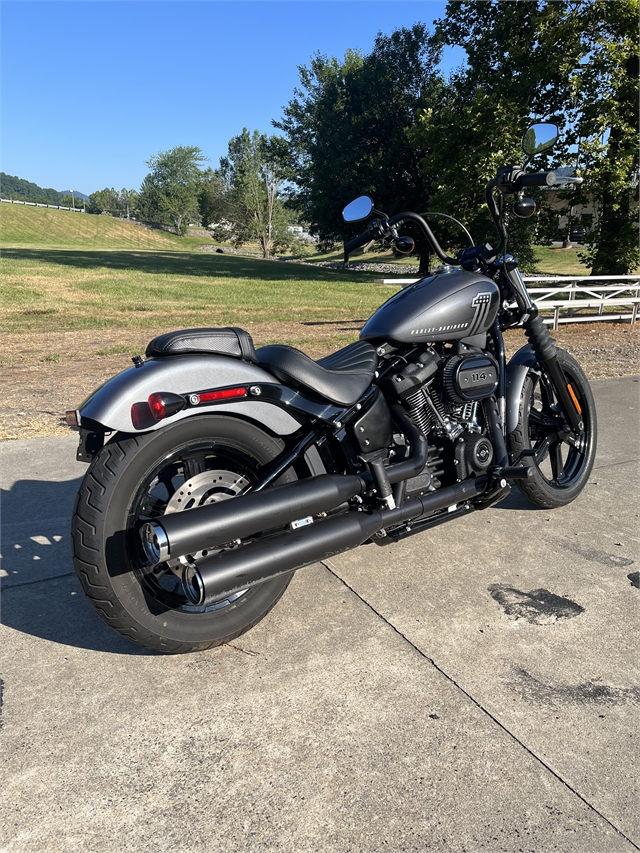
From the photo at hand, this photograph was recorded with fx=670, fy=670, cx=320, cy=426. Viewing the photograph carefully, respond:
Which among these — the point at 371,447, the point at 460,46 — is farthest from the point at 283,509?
the point at 460,46

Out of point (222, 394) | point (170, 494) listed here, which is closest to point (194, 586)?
point (170, 494)

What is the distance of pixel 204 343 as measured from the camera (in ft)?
8.34

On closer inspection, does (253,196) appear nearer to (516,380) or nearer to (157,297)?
(157,297)

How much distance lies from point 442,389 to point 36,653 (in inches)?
83.0

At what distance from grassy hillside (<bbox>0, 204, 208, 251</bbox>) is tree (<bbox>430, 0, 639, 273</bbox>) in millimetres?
46633

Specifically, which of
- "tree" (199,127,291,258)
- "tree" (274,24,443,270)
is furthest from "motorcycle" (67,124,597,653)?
"tree" (199,127,291,258)

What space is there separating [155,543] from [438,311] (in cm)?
168

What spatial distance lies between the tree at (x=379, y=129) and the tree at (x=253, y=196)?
85.2 feet

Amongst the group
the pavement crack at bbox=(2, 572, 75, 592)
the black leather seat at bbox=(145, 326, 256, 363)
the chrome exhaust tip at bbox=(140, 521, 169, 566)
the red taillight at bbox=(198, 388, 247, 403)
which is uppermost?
the black leather seat at bbox=(145, 326, 256, 363)

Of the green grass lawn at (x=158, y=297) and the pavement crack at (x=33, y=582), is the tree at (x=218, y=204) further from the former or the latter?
the pavement crack at (x=33, y=582)

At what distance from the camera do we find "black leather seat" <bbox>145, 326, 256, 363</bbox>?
98.3 inches

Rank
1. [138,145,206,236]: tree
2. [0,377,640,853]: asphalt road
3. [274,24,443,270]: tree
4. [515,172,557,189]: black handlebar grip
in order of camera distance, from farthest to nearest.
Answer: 1. [138,145,206,236]: tree
2. [274,24,443,270]: tree
3. [515,172,557,189]: black handlebar grip
4. [0,377,640,853]: asphalt road

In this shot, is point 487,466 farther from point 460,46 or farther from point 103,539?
point 460,46

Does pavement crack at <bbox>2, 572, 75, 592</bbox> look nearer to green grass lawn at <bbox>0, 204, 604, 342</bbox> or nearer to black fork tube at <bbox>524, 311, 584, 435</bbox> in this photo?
black fork tube at <bbox>524, 311, 584, 435</bbox>
